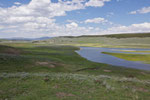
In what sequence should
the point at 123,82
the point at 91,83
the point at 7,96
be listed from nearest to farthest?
1. the point at 7,96
2. the point at 91,83
3. the point at 123,82

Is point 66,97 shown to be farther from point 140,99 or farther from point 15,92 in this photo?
point 140,99

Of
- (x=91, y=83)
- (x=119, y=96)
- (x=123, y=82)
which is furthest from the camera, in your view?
(x=123, y=82)

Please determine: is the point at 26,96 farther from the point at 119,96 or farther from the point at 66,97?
the point at 119,96

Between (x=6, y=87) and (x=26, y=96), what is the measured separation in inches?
157

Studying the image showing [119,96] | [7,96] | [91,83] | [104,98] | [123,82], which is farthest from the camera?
[123,82]

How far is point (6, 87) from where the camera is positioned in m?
13.2

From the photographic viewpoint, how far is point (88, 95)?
12273 mm

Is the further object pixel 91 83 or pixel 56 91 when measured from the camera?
pixel 91 83

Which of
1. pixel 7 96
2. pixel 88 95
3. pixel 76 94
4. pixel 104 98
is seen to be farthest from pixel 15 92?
pixel 104 98

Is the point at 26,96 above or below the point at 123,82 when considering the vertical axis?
above

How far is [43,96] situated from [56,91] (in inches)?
71.7

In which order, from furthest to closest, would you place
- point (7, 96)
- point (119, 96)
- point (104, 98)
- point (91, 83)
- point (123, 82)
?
point (123, 82)
point (91, 83)
point (119, 96)
point (104, 98)
point (7, 96)

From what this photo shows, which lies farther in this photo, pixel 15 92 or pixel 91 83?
pixel 91 83

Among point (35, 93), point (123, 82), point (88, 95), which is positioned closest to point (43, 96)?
point (35, 93)
